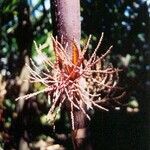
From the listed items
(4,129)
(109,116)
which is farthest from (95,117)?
(4,129)

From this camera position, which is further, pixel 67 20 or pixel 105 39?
pixel 105 39

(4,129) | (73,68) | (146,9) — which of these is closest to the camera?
(73,68)

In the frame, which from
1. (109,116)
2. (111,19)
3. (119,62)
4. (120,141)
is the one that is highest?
(111,19)

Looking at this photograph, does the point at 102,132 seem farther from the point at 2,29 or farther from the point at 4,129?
the point at 2,29

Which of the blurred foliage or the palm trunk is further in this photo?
the blurred foliage

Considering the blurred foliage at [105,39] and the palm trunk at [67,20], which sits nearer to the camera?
the palm trunk at [67,20]

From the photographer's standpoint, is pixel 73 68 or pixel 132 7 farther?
pixel 132 7

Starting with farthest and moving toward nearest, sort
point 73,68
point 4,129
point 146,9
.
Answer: point 146,9 < point 4,129 < point 73,68

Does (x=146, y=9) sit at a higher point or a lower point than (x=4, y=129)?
higher
